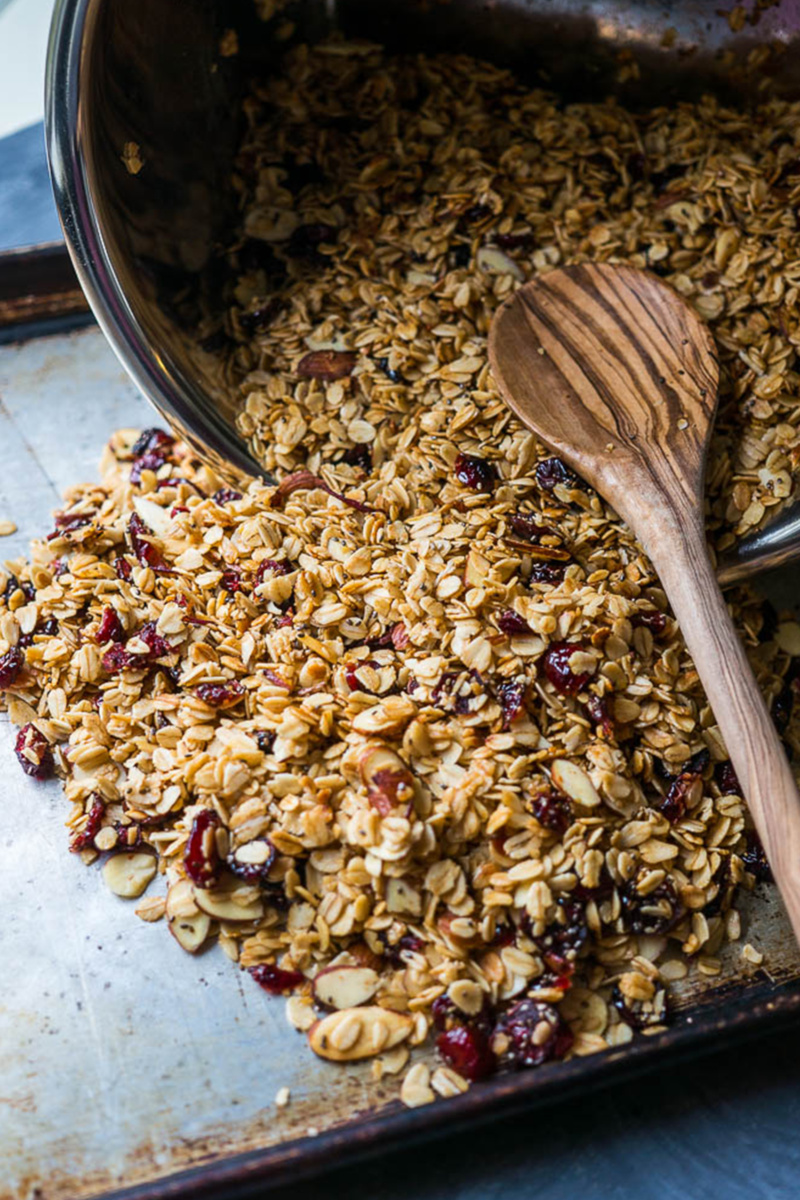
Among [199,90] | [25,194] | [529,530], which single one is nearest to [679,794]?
[529,530]

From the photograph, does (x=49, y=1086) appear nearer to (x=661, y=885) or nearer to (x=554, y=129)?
(x=661, y=885)

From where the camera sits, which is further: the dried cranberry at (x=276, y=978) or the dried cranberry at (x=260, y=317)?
the dried cranberry at (x=260, y=317)

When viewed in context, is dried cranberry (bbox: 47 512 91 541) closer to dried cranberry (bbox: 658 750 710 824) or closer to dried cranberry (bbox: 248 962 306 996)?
dried cranberry (bbox: 248 962 306 996)

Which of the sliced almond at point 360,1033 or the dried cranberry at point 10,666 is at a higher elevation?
the dried cranberry at point 10,666

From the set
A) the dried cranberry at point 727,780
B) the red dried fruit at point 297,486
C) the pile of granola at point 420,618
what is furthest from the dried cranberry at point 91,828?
the dried cranberry at point 727,780

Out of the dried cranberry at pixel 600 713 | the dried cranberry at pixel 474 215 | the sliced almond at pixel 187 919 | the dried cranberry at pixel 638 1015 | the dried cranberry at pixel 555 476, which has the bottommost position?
the dried cranberry at pixel 638 1015

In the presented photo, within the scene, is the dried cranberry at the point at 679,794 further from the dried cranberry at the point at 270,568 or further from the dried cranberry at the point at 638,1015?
the dried cranberry at the point at 270,568

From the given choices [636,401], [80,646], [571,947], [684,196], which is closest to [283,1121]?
[571,947]

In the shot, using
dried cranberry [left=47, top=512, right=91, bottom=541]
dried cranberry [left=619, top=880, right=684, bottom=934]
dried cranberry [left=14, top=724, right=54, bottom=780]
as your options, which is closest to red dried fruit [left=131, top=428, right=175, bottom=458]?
dried cranberry [left=47, top=512, right=91, bottom=541]
